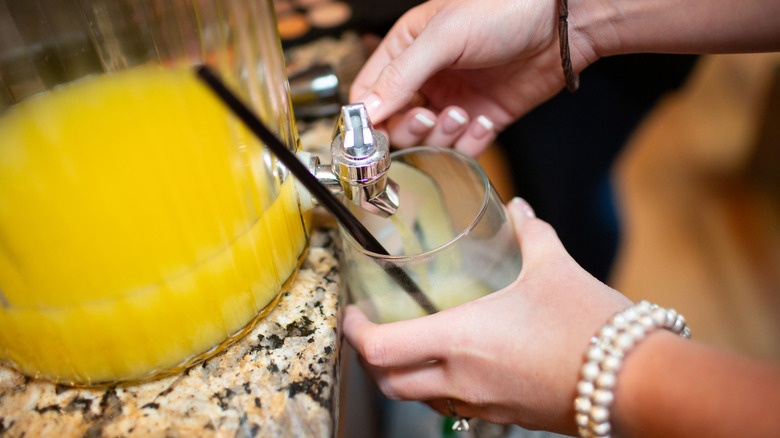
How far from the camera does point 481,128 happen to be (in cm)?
70

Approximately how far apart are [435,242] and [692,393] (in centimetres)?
22

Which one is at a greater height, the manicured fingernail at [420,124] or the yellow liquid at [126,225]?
the yellow liquid at [126,225]

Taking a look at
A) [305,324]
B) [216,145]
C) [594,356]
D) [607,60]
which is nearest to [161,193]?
[216,145]

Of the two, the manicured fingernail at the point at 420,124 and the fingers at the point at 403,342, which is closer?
the fingers at the point at 403,342

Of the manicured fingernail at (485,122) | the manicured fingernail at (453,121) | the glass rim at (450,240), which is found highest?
the glass rim at (450,240)

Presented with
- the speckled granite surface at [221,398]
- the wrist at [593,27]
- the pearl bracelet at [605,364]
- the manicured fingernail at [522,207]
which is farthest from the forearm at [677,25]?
the speckled granite surface at [221,398]

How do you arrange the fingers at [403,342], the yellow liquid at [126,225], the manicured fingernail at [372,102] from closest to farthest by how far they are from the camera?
the yellow liquid at [126,225], the fingers at [403,342], the manicured fingernail at [372,102]

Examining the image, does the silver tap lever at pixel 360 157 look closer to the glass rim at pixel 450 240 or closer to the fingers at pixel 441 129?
the glass rim at pixel 450 240

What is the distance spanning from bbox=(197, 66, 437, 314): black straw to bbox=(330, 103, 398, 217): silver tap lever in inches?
1.5

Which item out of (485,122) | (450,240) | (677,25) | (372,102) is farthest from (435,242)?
(677,25)

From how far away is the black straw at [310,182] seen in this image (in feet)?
1.07

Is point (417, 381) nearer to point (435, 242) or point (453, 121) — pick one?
point (435, 242)

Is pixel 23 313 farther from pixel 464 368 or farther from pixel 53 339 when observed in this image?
pixel 464 368

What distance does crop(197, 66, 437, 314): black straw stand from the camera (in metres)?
0.33
